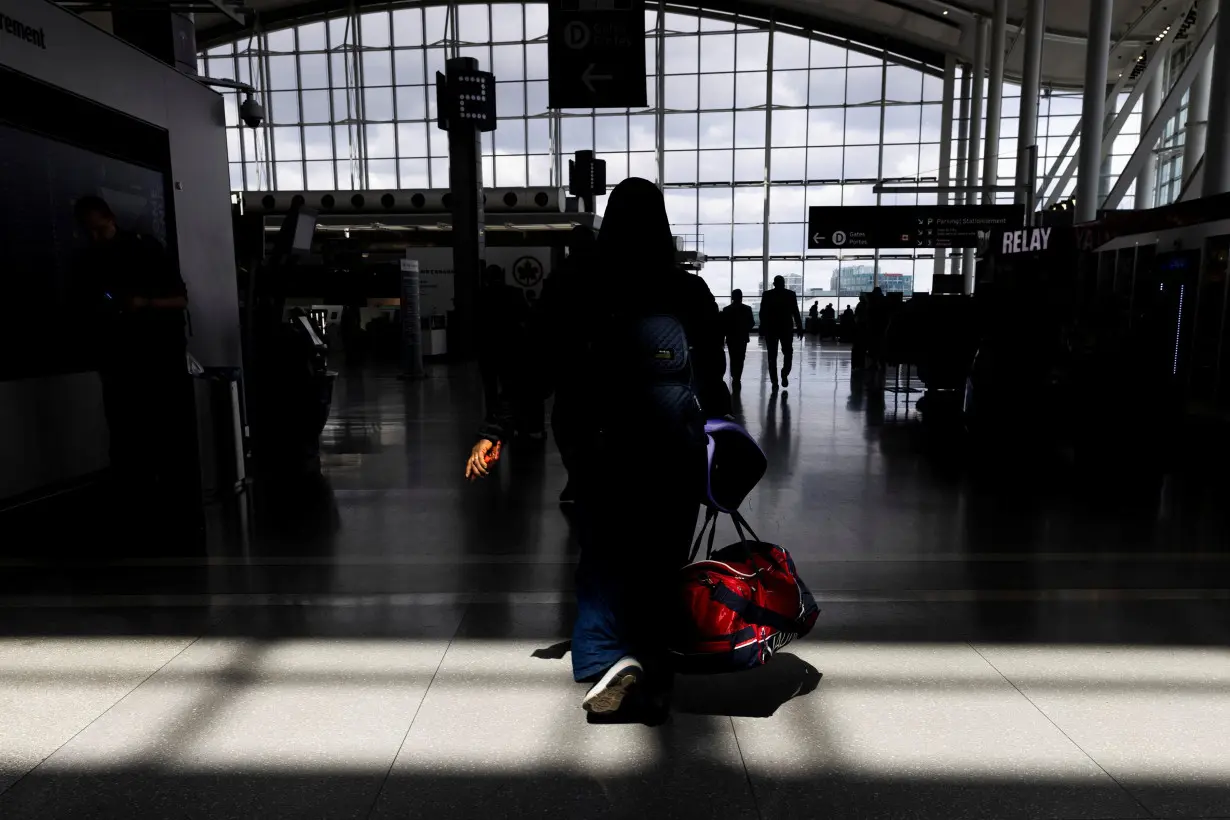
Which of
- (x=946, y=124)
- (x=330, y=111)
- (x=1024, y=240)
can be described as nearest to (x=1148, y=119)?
(x=946, y=124)

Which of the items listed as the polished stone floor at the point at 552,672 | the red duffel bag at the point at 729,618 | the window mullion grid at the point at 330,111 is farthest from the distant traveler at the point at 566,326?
the window mullion grid at the point at 330,111

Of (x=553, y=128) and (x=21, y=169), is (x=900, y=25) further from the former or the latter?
(x=21, y=169)

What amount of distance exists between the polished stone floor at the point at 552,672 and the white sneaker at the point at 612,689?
9 cm

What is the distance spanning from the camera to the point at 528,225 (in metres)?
22.7

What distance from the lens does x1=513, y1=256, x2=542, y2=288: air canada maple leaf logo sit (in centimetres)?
2033

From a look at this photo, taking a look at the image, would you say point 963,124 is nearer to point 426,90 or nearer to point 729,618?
point 426,90

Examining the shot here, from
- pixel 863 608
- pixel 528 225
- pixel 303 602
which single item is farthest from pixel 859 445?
pixel 528 225

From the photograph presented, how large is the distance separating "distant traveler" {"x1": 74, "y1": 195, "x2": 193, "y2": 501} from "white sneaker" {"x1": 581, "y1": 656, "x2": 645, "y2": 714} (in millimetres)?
3378

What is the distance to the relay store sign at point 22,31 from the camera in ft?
14.7

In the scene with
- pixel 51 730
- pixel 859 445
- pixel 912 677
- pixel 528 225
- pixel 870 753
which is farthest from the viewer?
pixel 528 225

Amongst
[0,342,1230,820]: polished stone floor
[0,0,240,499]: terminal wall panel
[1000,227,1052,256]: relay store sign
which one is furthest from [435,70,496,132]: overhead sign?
[0,342,1230,820]: polished stone floor

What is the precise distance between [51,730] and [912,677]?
9.10 feet

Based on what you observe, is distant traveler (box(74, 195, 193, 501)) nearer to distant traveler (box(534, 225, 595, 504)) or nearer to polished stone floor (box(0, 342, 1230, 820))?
polished stone floor (box(0, 342, 1230, 820))

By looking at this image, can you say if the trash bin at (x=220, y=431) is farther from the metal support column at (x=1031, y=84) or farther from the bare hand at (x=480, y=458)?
the metal support column at (x=1031, y=84)
